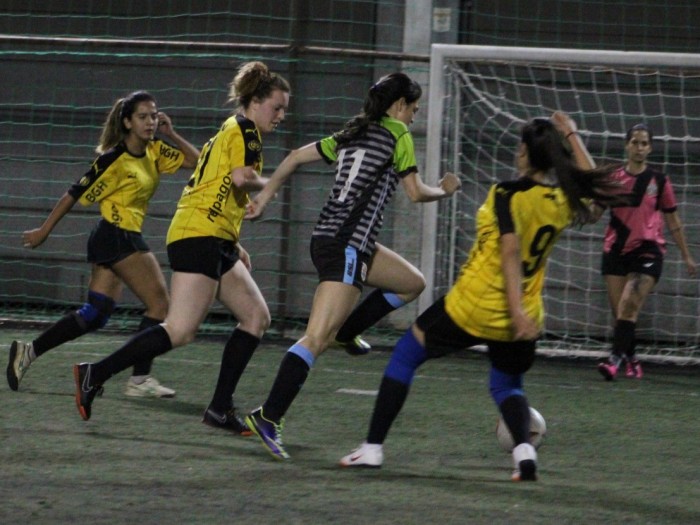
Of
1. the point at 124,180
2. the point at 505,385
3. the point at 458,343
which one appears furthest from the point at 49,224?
the point at 505,385

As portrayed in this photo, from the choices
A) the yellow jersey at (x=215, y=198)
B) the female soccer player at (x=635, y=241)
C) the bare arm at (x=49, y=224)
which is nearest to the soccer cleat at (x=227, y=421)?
the yellow jersey at (x=215, y=198)

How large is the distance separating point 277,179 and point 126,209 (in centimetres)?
172

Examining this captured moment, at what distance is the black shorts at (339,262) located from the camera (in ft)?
19.2

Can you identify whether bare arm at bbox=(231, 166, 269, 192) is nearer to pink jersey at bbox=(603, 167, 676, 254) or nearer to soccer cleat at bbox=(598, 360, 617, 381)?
soccer cleat at bbox=(598, 360, 617, 381)

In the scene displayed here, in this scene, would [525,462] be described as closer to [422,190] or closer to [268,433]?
[268,433]

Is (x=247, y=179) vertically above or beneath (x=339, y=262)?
above

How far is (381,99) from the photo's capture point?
238 inches

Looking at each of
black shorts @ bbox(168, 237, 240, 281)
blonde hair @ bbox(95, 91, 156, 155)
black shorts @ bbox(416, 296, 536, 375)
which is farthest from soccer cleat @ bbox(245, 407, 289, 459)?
blonde hair @ bbox(95, 91, 156, 155)

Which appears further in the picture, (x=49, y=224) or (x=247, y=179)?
(x=49, y=224)

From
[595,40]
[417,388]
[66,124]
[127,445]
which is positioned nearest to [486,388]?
[417,388]

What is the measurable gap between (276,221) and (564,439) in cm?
499

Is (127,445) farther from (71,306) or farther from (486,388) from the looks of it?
(71,306)

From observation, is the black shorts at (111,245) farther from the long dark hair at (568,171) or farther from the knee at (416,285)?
the long dark hair at (568,171)

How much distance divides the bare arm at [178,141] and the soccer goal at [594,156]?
9.99 ft
